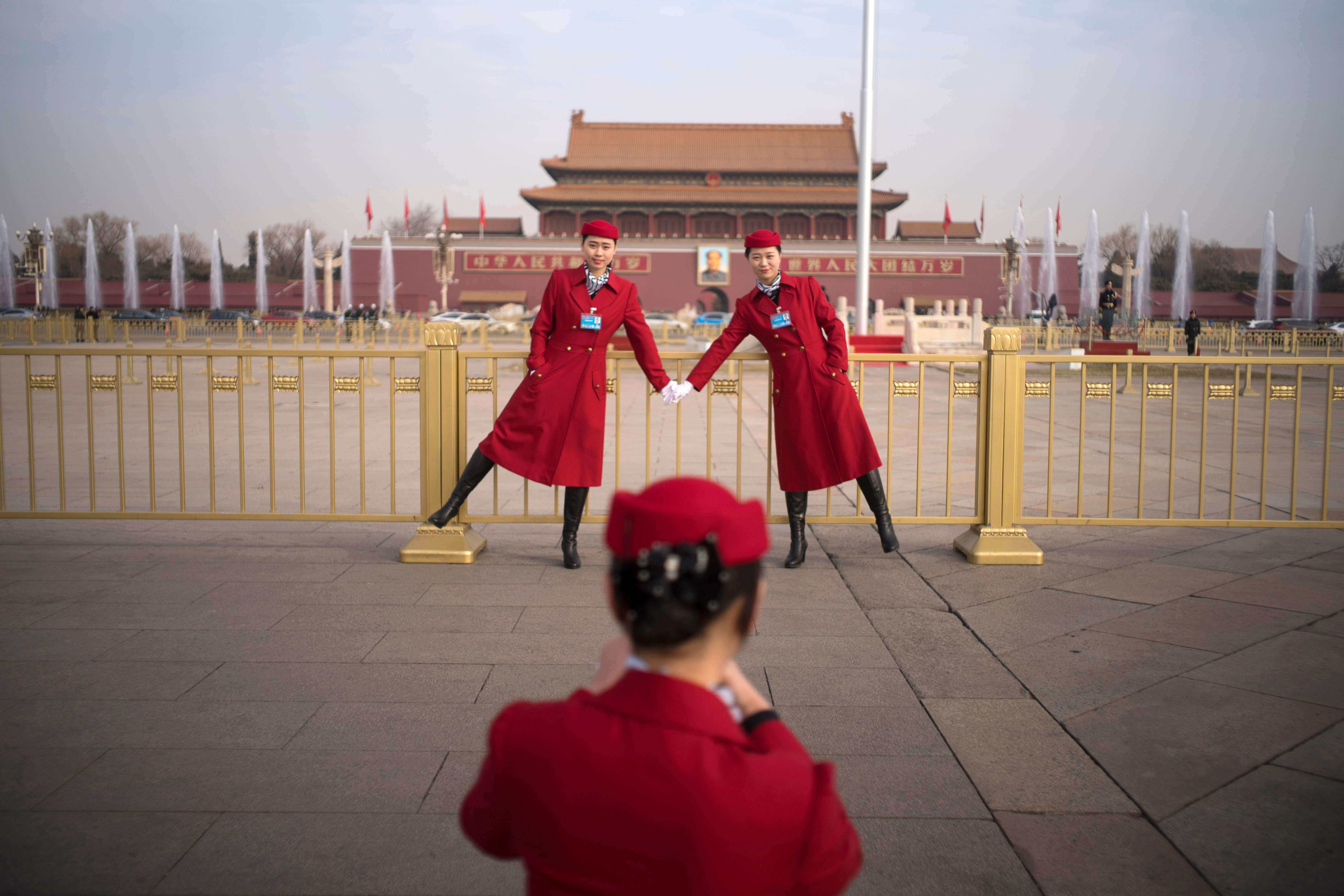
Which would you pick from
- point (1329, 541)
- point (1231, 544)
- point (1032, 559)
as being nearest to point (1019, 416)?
point (1032, 559)

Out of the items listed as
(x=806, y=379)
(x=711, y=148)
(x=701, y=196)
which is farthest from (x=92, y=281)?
(x=806, y=379)

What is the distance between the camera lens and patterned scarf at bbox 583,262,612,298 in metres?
3.92

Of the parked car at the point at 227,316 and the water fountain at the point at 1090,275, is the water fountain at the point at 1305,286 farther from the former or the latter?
the parked car at the point at 227,316

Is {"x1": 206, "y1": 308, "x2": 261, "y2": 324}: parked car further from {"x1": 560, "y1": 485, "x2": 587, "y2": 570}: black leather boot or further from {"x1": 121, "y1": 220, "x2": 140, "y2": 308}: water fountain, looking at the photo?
{"x1": 560, "y1": 485, "x2": 587, "y2": 570}: black leather boot

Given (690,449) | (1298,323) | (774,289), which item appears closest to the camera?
(774,289)

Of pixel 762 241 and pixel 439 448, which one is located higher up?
pixel 762 241

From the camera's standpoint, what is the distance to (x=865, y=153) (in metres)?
10.2

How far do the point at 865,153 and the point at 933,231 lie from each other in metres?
35.7

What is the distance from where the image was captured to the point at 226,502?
5.53 m

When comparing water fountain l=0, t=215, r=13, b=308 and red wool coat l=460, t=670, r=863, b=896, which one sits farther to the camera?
water fountain l=0, t=215, r=13, b=308

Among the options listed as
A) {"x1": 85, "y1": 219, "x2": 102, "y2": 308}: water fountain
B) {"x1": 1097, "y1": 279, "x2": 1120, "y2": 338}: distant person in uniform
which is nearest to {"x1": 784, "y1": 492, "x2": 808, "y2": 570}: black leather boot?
{"x1": 1097, "y1": 279, "x2": 1120, "y2": 338}: distant person in uniform

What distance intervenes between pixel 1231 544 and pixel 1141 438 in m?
0.66

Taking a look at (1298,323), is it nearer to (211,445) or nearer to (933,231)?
(933,231)

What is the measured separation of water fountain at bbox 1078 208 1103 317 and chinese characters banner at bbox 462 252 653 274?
56.7 ft
